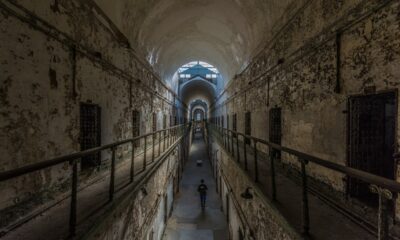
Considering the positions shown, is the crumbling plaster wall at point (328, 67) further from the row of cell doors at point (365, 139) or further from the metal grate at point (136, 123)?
the metal grate at point (136, 123)

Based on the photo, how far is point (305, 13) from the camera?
4.24 metres

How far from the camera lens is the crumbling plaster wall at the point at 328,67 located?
2492 millimetres

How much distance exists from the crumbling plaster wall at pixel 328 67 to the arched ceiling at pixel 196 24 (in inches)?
47.6

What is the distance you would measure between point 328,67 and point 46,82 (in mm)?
4329

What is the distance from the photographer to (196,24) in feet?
30.8

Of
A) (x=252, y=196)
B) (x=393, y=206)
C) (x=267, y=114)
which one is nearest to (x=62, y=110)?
(x=252, y=196)

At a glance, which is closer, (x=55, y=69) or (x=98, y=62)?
(x=55, y=69)

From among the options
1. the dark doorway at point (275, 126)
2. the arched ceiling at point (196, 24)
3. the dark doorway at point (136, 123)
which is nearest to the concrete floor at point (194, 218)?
the dark doorway at point (136, 123)

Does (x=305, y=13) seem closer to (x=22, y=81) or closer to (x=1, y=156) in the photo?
(x=22, y=81)

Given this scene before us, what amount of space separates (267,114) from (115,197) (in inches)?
193

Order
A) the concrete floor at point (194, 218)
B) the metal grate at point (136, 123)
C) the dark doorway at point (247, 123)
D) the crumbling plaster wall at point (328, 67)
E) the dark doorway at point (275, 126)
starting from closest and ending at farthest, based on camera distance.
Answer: the crumbling plaster wall at point (328, 67), the dark doorway at point (275, 126), the metal grate at point (136, 123), the concrete floor at point (194, 218), the dark doorway at point (247, 123)

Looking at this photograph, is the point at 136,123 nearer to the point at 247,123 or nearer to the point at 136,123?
the point at 136,123

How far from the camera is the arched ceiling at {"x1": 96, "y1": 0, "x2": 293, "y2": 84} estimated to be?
19.5 feet

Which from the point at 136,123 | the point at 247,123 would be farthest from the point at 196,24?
the point at 136,123
